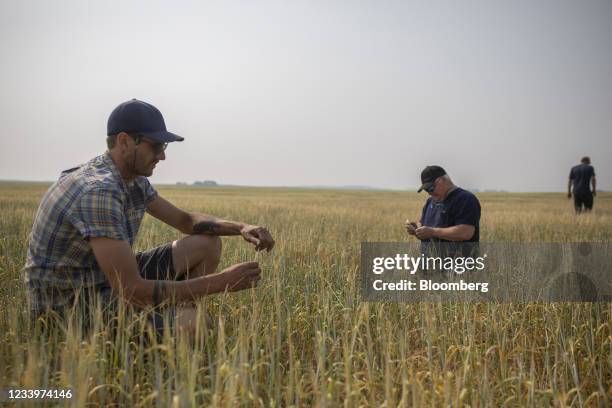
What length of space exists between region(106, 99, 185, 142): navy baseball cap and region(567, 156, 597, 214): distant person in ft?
39.1

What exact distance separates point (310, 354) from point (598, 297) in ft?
8.15

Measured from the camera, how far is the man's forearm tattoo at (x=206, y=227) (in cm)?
348

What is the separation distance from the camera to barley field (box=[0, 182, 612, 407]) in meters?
1.93

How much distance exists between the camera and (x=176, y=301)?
8.62 ft

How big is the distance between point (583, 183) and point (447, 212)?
9337mm

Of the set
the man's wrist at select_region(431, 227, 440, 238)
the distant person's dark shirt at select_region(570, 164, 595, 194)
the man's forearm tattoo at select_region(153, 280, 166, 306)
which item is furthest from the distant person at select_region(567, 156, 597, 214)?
the man's forearm tattoo at select_region(153, 280, 166, 306)

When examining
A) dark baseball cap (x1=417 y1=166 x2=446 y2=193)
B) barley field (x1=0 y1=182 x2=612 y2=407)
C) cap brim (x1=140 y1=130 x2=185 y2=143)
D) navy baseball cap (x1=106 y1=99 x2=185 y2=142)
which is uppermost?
navy baseball cap (x1=106 y1=99 x2=185 y2=142)

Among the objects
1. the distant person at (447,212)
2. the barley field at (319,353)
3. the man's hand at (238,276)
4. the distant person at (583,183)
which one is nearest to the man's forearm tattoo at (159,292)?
the barley field at (319,353)

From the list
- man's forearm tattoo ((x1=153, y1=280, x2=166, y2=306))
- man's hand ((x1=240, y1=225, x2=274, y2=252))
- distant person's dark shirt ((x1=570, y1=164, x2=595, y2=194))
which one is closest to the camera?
man's forearm tattoo ((x1=153, y1=280, x2=166, y2=306))

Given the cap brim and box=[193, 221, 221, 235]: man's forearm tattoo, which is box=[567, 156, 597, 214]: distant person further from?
the cap brim

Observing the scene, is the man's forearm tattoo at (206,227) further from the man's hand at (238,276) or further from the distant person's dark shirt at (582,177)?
the distant person's dark shirt at (582,177)

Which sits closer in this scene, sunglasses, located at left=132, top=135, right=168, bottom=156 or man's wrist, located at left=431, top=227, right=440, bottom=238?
sunglasses, located at left=132, top=135, right=168, bottom=156

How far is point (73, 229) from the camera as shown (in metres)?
2.51

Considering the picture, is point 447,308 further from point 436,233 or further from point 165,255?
point 165,255
